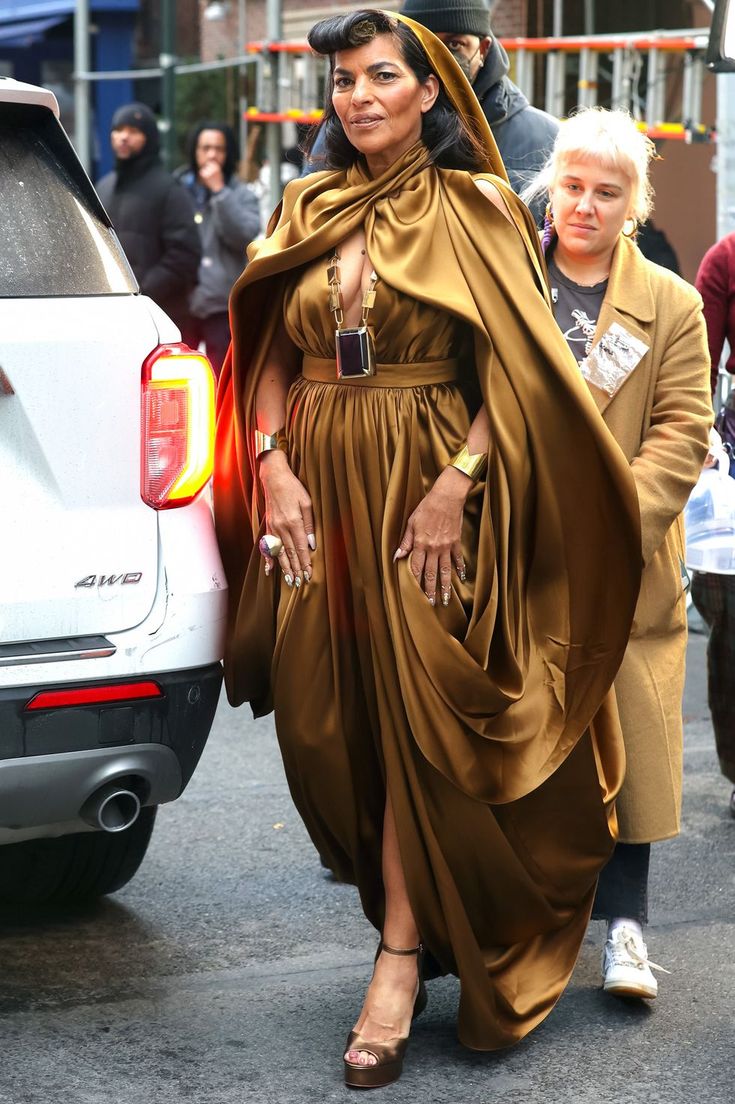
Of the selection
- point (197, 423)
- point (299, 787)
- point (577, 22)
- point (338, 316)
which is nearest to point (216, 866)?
point (299, 787)

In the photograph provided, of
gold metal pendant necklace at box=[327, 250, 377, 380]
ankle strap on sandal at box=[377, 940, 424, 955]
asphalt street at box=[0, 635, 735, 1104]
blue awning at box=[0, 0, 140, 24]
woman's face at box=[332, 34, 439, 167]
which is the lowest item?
asphalt street at box=[0, 635, 735, 1104]

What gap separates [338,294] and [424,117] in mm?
380

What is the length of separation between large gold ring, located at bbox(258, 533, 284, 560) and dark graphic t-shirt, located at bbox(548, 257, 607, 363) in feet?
2.49

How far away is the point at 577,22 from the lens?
11719mm

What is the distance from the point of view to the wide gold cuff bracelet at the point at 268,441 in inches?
127

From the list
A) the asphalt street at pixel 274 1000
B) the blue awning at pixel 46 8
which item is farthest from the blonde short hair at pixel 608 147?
the blue awning at pixel 46 8

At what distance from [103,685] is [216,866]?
1.40 m

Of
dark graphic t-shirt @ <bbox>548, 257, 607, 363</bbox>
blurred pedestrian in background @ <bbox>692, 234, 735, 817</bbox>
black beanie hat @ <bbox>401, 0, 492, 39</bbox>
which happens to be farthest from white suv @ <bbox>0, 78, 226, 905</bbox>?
blurred pedestrian in background @ <bbox>692, 234, 735, 817</bbox>

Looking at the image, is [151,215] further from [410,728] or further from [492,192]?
[410,728]

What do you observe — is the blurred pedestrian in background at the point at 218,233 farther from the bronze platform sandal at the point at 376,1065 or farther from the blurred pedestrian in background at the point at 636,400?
the bronze platform sandal at the point at 376,1065

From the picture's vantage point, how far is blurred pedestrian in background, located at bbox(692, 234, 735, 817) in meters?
4.62

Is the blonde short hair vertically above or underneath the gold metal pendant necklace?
above

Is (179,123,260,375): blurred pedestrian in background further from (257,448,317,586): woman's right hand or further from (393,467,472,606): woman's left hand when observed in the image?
(393,467,472,606): woman's left hand

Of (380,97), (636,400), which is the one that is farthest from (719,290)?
(380,97)
